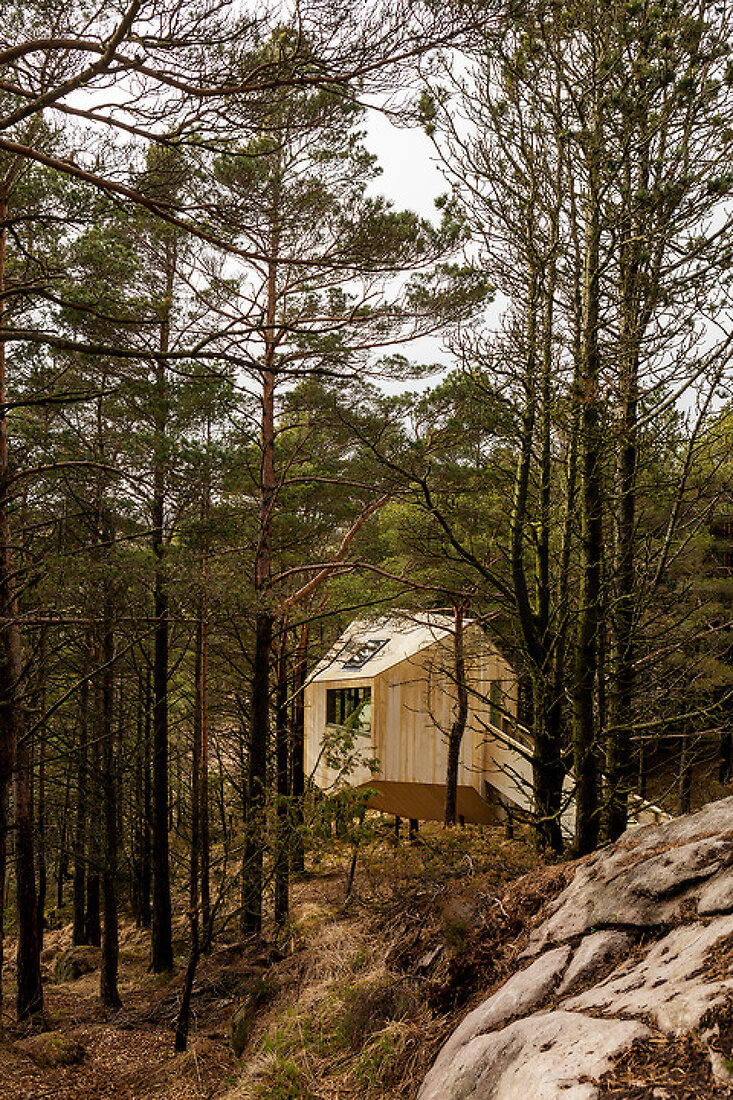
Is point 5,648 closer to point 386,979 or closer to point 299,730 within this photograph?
point 386,979

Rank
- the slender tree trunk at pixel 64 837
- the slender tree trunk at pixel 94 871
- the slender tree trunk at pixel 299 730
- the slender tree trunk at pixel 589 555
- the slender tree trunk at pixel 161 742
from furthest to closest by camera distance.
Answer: the slender tree trunk at pixel 64 837 < the slender tree trunk at pixel 94 871 < the slender tree trunk at pixel 161 742 < the slender tree trunk at pixel 299 730 < the slender tree trunk at pixel 589 555

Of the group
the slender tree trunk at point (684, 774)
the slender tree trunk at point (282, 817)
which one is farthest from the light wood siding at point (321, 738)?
the slender tree trunk at point (684, 774)

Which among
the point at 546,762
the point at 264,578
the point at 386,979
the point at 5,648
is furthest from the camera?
the point at 264,578

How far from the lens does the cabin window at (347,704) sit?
14.4 metres

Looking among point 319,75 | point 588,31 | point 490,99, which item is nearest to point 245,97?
point 319,75

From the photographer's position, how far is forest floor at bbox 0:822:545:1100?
467 centimetres

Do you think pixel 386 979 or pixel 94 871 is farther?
pixel 94 871

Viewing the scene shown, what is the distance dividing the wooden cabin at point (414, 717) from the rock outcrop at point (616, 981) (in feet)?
30.1

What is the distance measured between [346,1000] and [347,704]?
10382mm

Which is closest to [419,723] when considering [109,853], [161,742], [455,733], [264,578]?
[455,733]

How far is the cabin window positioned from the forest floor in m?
5.30

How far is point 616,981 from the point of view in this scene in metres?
3.29

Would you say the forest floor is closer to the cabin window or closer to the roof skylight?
the cabin window

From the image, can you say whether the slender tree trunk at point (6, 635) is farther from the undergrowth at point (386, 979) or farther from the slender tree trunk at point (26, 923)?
the undergrowth at point (386, 979)
